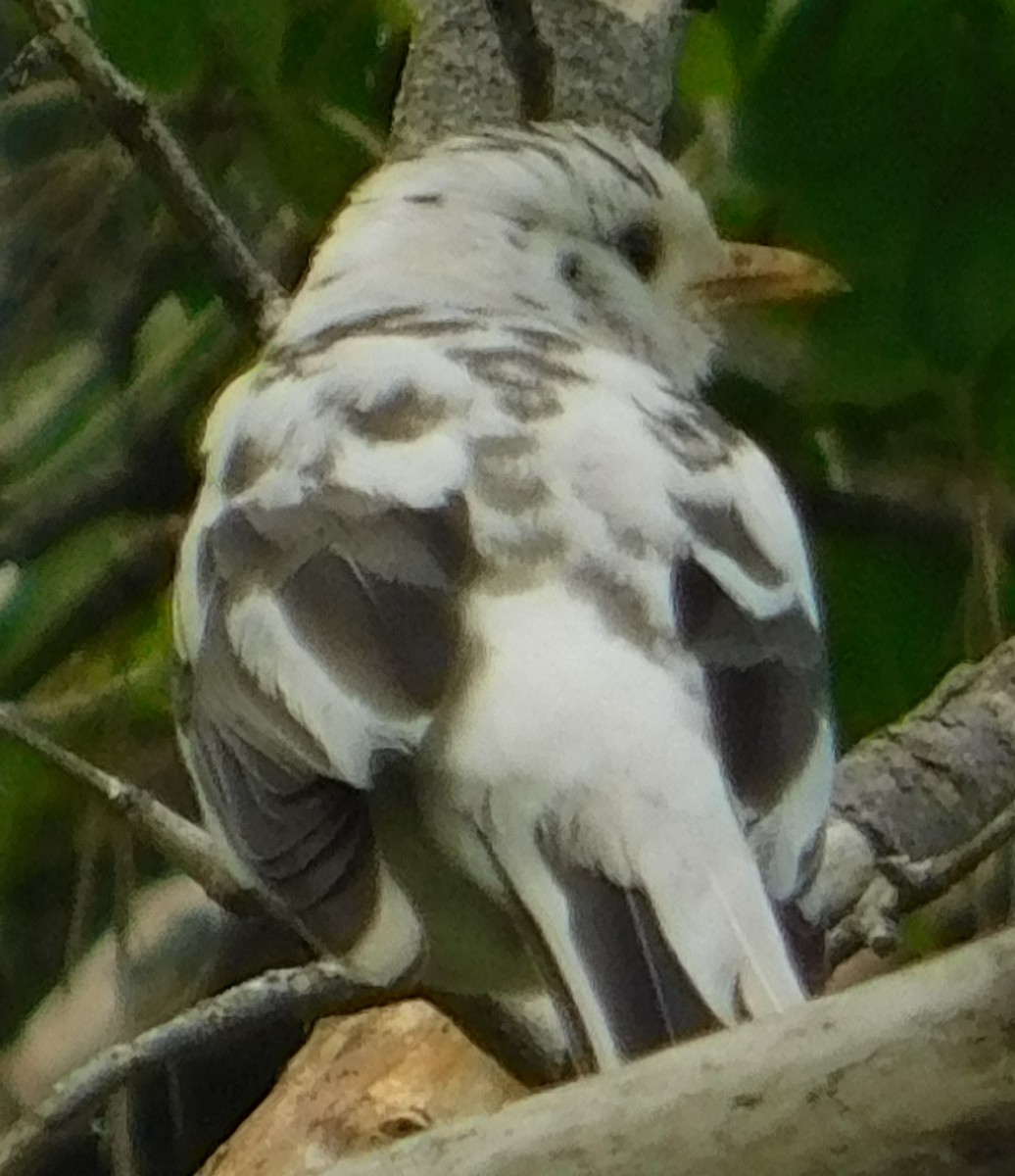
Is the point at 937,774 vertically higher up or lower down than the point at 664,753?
lower down

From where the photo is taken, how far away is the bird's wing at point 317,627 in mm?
937

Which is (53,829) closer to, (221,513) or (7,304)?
(7,304)

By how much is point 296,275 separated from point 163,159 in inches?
18.0

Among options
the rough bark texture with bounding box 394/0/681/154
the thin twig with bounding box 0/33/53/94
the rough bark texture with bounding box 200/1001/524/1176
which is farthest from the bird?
the rough bark texture with bounding box 394/0/681/154

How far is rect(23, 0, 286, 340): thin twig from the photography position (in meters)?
1.27

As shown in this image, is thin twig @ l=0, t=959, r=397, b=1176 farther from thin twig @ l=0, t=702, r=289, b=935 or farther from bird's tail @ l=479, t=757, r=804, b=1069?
bird's tail @ l=479, t=757, r=804, b=1069

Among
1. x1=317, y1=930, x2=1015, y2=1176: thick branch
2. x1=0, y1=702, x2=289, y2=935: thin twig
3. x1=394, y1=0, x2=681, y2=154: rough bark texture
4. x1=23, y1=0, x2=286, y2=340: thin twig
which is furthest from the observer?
x1=394, y1=0, x2=681, y2=154: rough bark texture

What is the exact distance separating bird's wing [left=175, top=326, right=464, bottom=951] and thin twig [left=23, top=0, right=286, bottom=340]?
225mm

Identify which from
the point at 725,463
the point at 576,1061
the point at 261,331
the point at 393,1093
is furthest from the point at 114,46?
the point at 576,1061

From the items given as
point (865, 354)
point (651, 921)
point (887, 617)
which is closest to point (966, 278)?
point (865, 354)

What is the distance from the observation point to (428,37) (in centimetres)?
159

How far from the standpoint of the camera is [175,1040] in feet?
3.81

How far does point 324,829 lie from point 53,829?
0.91 m

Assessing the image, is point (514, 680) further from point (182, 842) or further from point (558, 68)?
point (558, 68)
